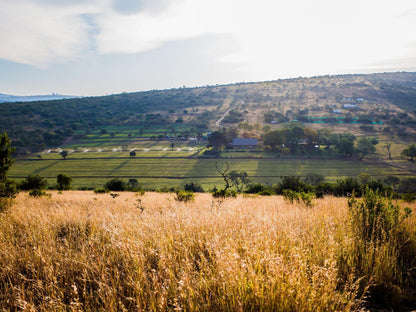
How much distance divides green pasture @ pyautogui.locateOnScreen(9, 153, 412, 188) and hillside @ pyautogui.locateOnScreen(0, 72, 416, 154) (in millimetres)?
29004

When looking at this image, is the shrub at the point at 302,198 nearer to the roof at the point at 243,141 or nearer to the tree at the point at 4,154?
the tree at the point at 4,154

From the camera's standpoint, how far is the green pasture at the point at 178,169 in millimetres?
Result: 50744

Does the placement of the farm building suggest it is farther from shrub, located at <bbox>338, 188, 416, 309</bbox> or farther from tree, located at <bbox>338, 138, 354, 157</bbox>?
shrub, located at <bbox>338, 188, 416, 309</bbox>

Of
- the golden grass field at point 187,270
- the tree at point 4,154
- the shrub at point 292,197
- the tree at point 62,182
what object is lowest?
the tree at point 62,182

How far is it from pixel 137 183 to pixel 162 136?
47361 mm

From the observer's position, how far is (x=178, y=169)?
58.4m

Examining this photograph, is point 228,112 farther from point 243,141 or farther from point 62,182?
point 62,182

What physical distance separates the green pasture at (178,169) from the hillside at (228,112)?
29.0 meters

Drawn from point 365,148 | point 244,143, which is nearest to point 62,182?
point 244,143

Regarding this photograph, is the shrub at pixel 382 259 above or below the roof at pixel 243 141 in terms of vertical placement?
above

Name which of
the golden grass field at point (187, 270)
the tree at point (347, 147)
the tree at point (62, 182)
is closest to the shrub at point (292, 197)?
the golden grass field at point (187, 270)

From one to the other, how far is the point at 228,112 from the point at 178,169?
78.6 meters

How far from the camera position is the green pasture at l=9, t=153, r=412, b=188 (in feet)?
166

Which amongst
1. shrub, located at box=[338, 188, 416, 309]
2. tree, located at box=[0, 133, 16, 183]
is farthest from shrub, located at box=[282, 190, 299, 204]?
tree, located at box=[0, 133, 16, 183]
